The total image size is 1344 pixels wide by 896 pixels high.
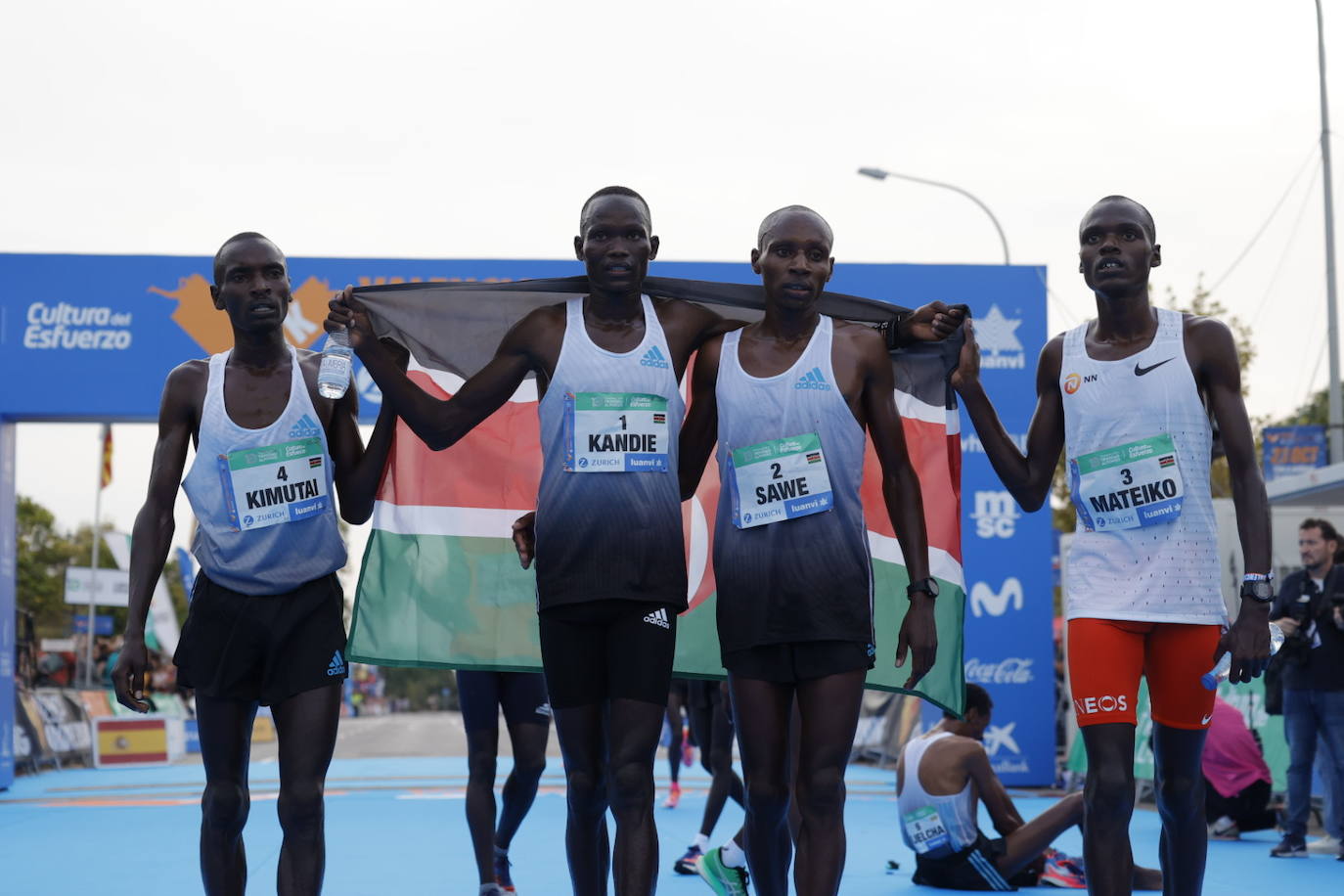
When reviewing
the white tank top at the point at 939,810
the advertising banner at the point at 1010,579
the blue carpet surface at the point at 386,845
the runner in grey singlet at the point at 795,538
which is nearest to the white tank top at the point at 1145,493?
the runner in grey singlet at the point at 795,538

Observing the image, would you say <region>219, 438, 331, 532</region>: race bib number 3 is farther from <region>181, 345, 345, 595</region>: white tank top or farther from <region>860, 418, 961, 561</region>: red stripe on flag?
<region>860, 418, 961, 561</region>: red stripe on flag

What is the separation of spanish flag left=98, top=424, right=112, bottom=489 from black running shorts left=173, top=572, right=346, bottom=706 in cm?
2707

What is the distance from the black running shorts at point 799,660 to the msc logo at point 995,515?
1033 centimetres

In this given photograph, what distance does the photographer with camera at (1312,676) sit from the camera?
32.1ft

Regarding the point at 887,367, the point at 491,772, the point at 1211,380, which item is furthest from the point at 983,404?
the point at 491,772

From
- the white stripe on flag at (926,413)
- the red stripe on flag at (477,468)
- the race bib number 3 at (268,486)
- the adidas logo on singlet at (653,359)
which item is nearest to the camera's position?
the adidas logo on singlet at (653,359)

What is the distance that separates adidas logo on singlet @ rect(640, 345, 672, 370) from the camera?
459cm

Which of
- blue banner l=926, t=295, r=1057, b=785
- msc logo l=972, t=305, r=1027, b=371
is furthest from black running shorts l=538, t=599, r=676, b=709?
msc logo l=972, t=305, r=1027, b=371

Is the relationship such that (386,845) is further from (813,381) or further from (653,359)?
(813,381)

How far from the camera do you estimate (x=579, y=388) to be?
454 centimetres

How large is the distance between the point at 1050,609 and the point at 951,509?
941 centimetres

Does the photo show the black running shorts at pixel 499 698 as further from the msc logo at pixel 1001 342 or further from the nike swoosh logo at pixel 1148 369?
the msc logo at pixel 1001 342

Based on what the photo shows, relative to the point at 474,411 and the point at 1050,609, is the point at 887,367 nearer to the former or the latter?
the point at 474,411

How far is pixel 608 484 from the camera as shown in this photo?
14.6 ft
